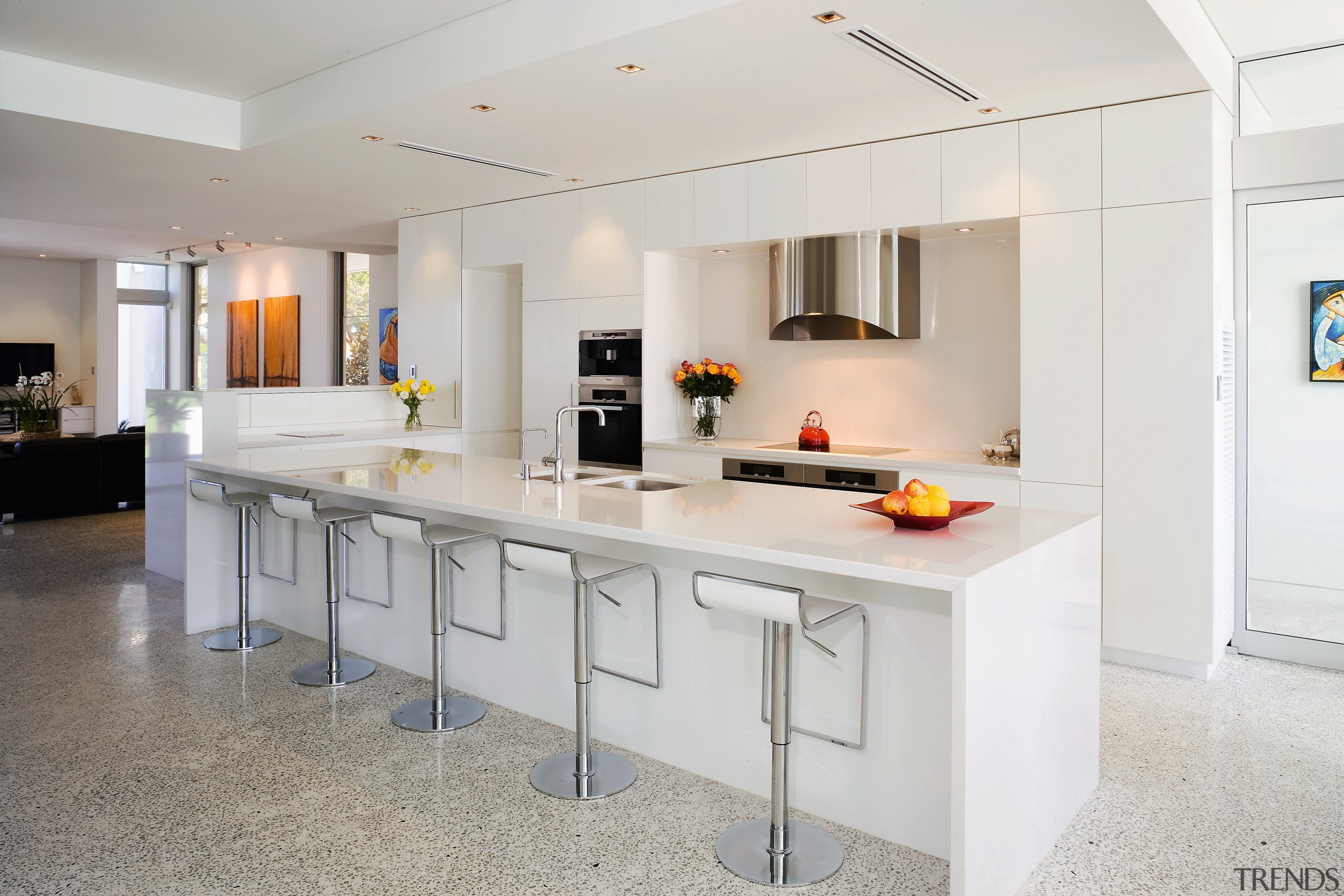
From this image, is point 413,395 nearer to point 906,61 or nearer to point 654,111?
point 654,111

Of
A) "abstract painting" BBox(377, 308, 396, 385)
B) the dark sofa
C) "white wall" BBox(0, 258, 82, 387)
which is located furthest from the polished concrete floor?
"white wall" BBox(0, 258, 82, 387)

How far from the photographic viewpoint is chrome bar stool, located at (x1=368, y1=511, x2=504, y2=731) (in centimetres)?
327

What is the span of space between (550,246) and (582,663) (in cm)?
376

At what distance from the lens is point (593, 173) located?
17.4 feet

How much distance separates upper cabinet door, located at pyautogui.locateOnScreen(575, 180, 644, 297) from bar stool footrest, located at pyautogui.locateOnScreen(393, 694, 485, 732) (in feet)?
9.33

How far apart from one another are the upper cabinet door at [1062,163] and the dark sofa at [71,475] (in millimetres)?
7329

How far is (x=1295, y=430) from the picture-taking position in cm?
400

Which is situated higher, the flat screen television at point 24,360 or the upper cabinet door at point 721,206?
the upper cabinet door at point 721,206

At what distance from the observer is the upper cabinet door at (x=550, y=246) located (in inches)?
231

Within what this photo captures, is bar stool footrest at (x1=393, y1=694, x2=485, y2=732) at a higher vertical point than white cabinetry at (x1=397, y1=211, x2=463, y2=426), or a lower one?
lower

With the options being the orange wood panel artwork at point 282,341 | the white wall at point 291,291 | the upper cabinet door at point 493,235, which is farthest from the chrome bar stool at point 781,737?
the orange wood panel artwork at point 282,341

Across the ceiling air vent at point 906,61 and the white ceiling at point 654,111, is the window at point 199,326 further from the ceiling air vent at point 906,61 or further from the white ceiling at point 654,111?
the ceiling air vent at point 906,61

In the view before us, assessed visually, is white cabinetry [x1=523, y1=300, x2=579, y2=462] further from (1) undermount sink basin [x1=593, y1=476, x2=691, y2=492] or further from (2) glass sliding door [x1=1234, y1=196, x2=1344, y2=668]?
(2) glass sliding door [x1=1234, y1=196, x2=1344, y2=668]

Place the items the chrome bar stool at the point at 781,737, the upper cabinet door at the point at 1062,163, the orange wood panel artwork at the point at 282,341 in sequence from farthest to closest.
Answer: the orange wood panel artwork at the point at 282,341
the upper cabinet door at the point at 1062,163
the chrome bar stool at the point at 781,737
